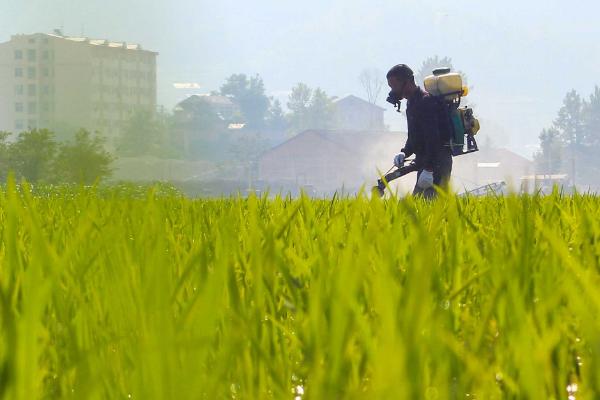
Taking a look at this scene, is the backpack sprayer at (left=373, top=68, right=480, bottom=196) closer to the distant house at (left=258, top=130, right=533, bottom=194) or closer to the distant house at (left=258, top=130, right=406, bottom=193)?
the distant house at (left=258, top=130, right=533, bottom=194)

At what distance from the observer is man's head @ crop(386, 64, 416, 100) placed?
7.80 m

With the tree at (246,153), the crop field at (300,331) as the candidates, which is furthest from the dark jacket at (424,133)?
the tree at (246,153)

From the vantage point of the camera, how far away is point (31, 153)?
6031 centimetres

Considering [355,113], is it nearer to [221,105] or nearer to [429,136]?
[221,105]

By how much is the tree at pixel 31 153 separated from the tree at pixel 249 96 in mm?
82315

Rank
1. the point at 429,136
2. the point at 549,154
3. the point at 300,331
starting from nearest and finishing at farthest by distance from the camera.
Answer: the point at 300,331 < the point at 429,136 < the point at 549,154

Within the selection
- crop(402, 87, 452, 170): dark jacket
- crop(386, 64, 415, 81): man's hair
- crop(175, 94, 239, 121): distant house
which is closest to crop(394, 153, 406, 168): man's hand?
crop(402, 87, 452, 170): dark jacket

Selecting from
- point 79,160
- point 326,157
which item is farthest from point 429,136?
point 326,157

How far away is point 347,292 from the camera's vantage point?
674mm

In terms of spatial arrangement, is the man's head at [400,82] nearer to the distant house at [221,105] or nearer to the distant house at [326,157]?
the distant house at [326,157]

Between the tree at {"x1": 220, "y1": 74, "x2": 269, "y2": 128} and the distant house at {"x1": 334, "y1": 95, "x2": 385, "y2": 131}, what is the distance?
16592 millimetres

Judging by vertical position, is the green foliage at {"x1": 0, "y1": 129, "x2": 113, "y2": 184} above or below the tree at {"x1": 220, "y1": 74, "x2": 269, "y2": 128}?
below

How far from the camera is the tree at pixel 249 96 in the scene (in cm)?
14325

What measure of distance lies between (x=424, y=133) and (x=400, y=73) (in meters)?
0.62
